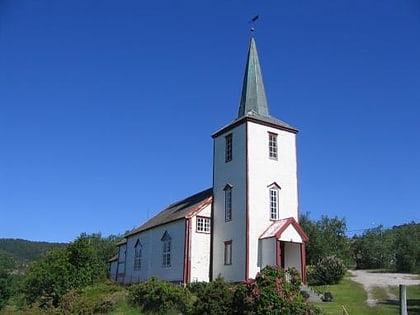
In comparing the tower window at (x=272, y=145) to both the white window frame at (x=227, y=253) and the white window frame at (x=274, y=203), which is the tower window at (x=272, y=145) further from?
the white window frame at (x=227, y=253)

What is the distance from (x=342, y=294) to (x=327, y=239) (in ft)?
76.6

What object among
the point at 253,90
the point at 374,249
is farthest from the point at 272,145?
the point at 374,249

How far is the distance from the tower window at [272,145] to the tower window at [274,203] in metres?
2.56

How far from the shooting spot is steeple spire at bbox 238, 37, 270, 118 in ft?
127

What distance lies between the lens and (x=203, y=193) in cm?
4212

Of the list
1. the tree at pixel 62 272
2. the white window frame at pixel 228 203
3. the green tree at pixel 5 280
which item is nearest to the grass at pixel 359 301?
the white window frame at pixel 228 203

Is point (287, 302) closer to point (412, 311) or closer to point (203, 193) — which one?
point (412, 311)

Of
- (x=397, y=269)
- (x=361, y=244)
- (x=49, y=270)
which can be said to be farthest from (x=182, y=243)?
(x=361, y=244)

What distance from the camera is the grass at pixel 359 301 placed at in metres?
23.9

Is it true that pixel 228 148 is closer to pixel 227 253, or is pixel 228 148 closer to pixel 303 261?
pixel 227 253

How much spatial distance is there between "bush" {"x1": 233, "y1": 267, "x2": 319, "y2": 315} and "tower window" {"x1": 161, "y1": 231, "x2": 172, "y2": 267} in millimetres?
17887

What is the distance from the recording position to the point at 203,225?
3688 centimetres

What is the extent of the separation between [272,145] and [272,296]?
18397 mm

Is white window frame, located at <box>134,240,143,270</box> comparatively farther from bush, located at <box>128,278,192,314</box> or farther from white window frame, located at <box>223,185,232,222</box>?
bush, located at <box>128,278,192,314</box>
